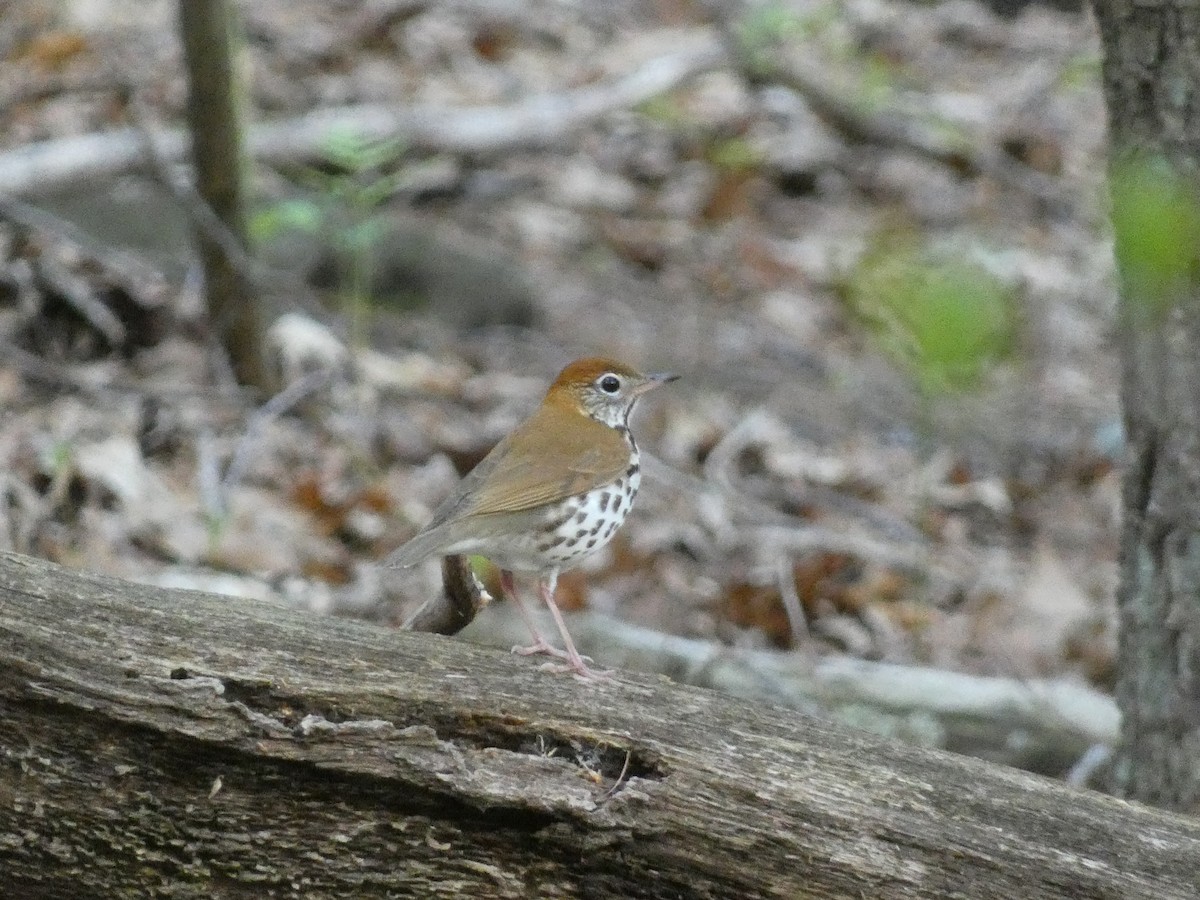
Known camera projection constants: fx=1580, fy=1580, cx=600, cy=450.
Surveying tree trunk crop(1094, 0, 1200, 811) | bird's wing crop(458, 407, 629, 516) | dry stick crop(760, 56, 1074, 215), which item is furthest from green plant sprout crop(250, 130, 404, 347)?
dry stick crop(760, 56, 1074, 215)

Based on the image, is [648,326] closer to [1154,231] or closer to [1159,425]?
[1159,425]

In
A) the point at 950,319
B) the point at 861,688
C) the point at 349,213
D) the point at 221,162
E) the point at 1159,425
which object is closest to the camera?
the point at 950,319

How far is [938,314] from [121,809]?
155 cm

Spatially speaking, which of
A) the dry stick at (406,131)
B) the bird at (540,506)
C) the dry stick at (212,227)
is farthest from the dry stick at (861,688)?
the dry stick at (406,131)

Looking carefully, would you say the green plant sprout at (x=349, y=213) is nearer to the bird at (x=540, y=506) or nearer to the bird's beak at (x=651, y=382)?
the bird's beak at (x=651, y=382)

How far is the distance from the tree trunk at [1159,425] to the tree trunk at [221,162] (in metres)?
Result: 3.61

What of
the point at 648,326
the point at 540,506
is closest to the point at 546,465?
the point at 540,506

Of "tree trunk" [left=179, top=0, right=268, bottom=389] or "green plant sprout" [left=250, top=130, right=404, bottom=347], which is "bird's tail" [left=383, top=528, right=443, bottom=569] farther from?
"tree trunk" [left=179, top=0, right=268, bottom=389]

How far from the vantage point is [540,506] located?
3.57m

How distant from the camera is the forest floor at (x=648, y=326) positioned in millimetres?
5781

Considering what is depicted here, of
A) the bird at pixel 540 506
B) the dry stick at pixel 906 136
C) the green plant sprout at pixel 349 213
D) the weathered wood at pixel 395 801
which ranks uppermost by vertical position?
the dry stick at pixel 906 136

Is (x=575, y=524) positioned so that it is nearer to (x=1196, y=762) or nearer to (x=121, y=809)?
(x=121, y=809)

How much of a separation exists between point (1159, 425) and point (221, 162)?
3.99 m

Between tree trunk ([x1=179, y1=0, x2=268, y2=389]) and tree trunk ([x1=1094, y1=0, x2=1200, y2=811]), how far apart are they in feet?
11.9
